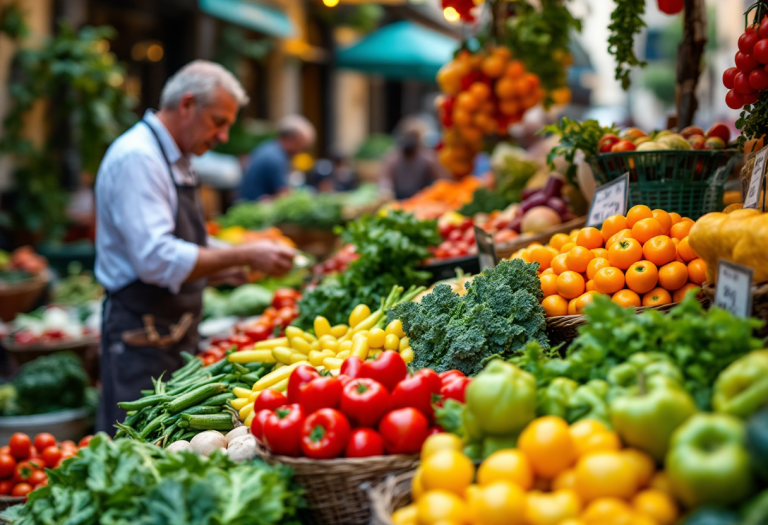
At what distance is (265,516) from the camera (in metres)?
1.81

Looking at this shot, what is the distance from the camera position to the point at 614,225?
2709 mm

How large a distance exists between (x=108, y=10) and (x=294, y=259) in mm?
7547

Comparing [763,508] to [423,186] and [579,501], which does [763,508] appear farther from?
[423,186]

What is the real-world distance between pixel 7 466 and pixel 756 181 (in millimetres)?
3579

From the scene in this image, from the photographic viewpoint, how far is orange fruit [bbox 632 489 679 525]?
4.89ft

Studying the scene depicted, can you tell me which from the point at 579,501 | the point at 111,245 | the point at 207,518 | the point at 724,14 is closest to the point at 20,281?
the point at 111,245

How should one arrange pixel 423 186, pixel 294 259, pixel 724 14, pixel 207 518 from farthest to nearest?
pixel 724 14 → pixel 423 186 → pixel 294 259 → pixel 207 518

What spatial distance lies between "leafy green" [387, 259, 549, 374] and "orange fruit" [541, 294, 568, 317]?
51mm

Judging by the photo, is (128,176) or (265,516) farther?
(128,176)

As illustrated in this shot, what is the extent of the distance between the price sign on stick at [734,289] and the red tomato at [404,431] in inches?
35.7

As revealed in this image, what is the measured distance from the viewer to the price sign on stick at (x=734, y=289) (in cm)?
183

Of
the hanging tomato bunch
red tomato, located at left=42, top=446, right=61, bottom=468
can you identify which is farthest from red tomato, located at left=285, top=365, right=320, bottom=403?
the hanging tomato bunch

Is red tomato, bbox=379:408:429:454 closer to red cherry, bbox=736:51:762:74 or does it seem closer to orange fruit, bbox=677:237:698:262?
orange fruit, bbox=677:237:698:262

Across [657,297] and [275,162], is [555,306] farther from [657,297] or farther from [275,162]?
[275,162]
